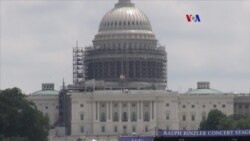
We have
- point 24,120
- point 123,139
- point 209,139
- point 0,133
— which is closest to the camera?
point 209,139

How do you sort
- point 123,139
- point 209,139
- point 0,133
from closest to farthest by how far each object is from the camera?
point 209,139 < point 123,139 < point 0,133

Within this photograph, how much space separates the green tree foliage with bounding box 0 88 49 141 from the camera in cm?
18589

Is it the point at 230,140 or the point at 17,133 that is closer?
the point at 230,140

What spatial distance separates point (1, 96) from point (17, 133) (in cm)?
1394

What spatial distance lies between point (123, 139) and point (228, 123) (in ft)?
415

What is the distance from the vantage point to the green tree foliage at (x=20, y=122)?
18589 centimetres

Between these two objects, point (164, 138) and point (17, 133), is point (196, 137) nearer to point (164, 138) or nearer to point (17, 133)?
point (164, 138)

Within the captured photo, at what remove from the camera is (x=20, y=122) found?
191750 mm

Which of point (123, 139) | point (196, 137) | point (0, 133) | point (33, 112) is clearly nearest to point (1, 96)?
point (33, 112)

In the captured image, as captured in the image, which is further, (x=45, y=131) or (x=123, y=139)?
(x=45, y=131)

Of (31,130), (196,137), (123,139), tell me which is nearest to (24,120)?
(31,130)

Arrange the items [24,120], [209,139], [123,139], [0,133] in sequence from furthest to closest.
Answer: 1. [24,120]
2. [0,133]
3. [123,139]
4. [209,139]

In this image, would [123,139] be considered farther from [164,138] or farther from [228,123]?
[228,123]

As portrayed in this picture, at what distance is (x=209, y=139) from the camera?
6041cm
